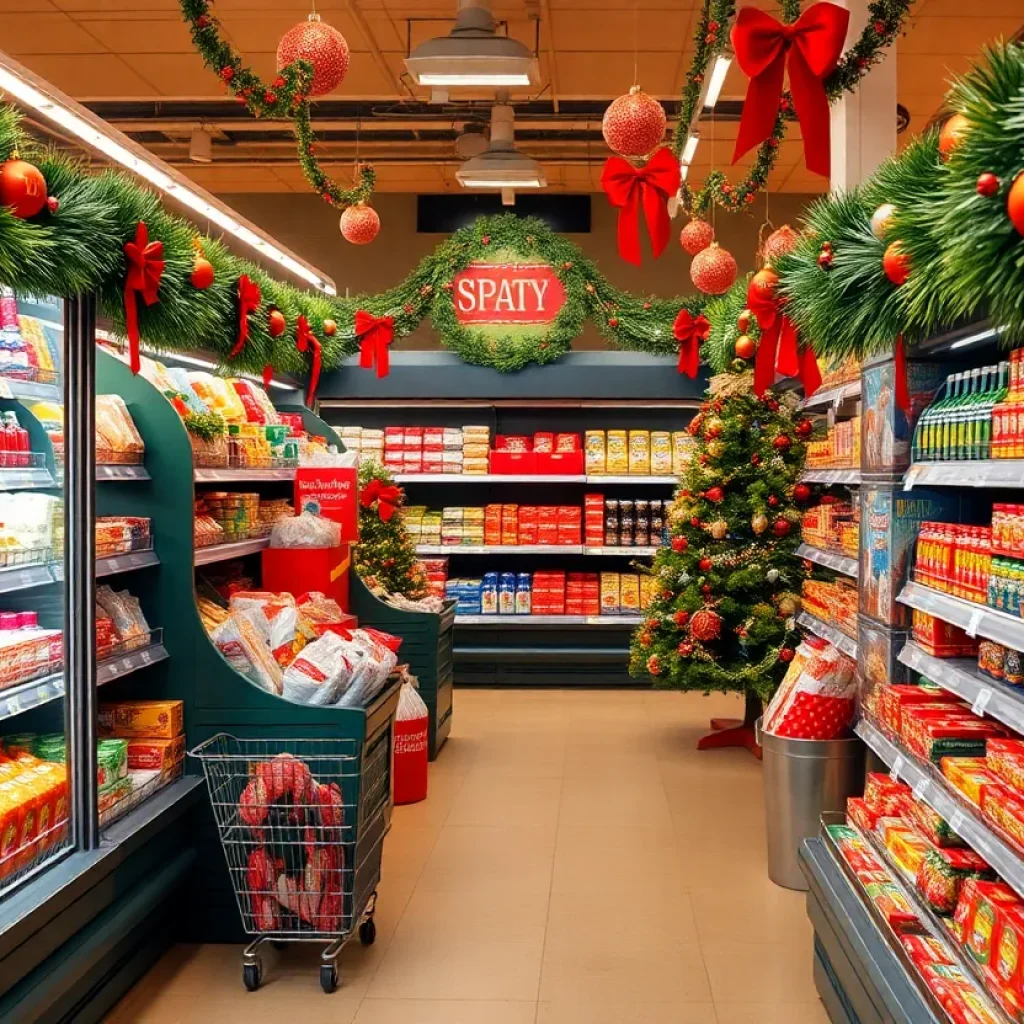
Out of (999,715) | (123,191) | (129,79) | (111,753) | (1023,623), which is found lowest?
(111,753)

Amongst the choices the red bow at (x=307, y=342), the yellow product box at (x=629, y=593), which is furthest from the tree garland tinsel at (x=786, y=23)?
the yellow product box at (x=629, y=593)

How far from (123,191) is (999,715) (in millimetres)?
2634

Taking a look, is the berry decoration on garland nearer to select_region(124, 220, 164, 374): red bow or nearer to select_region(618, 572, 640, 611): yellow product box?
select_region(124, 220, 164, 374): red bow

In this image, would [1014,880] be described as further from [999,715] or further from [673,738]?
[673,738]

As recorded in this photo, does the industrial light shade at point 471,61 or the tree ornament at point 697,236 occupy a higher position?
the industrial light shade at point 471,61

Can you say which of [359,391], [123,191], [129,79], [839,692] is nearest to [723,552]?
[839,692]

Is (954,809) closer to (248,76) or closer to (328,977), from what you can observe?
(328,977)

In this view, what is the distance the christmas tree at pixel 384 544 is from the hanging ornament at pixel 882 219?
445cm

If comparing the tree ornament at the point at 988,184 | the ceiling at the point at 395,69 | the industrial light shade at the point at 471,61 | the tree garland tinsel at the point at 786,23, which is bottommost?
the tree ornament at the point at 988,184

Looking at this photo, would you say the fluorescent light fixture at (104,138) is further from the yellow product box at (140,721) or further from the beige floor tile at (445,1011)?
the beige floor tile at (445,1011)

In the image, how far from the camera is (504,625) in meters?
8.77

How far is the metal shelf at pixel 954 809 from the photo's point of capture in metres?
2.41

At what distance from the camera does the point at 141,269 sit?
11.1 feet

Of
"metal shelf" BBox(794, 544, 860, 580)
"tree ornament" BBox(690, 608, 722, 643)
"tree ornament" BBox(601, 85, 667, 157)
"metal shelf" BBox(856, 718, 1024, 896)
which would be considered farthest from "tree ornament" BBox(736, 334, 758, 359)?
"metal shelf" BBox(856, 718, 1024, 896)
